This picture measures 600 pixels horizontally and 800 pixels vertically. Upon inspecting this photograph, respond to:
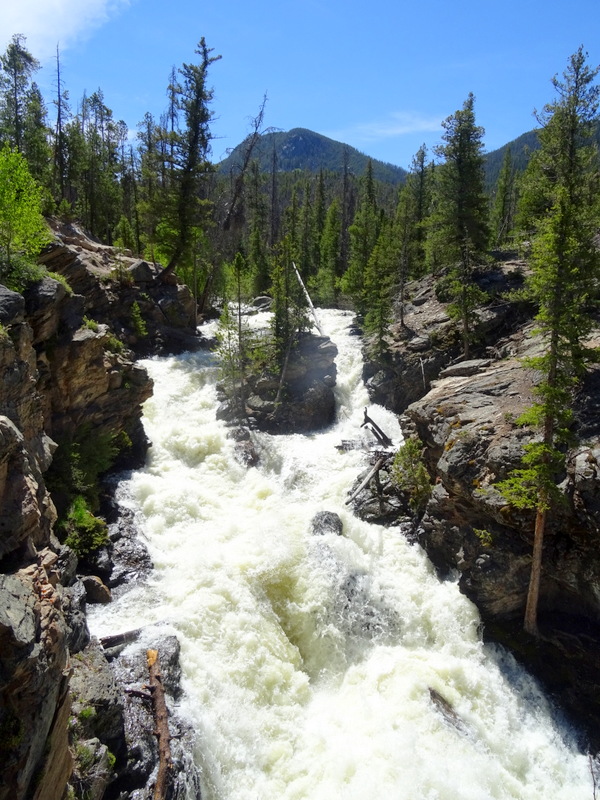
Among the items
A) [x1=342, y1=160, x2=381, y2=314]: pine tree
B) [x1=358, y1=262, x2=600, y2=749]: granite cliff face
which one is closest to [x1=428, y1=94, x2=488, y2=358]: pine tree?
[x1=342, y1=160, x2=381, y2=314]: pine tree

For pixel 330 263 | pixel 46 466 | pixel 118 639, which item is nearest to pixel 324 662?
pixel 118 639

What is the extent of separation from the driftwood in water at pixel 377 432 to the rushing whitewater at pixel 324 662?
4.91 metres

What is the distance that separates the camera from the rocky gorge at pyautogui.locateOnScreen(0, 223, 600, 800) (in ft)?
28.5

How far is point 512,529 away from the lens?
622 inches

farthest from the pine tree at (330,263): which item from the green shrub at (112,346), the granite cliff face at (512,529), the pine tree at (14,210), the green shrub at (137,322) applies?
the pine tree at (14,210)

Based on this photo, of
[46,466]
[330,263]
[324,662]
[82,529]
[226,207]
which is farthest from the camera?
[330,263]

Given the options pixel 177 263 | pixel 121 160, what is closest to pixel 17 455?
pixel 177 263

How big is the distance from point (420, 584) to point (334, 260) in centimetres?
4450

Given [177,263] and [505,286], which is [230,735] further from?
[177,263]

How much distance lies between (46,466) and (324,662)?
10.7m

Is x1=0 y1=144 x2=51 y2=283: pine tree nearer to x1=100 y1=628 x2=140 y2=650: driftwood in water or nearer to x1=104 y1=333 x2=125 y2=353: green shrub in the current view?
x1=104 y1=333 x2=125 y2=353: green shrub

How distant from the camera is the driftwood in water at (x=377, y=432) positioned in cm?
2562

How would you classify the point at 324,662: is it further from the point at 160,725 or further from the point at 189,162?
the point at 189,162

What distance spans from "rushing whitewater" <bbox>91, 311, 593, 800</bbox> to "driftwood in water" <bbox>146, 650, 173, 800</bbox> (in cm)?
66
